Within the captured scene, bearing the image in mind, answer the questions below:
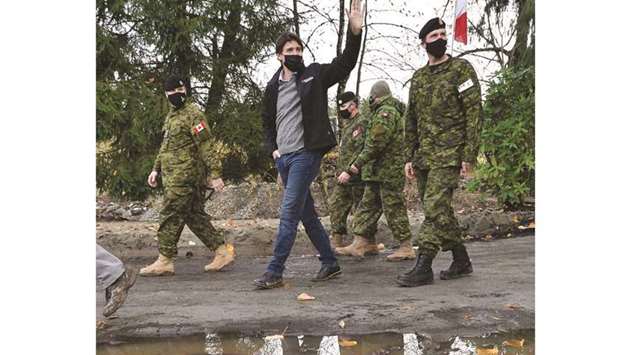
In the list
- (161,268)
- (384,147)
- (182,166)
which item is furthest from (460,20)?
(161,268)

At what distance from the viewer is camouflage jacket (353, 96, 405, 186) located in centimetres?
607

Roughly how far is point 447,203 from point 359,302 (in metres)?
0.94

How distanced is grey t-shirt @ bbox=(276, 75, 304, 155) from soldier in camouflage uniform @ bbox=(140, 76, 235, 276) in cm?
81

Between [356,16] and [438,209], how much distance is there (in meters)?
1.43

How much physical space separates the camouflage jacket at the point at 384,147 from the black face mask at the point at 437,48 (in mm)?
1248

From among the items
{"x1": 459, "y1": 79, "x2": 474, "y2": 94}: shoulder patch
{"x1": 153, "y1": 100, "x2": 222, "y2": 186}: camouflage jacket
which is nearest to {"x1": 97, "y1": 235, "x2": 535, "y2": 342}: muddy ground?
{"x1": 153, "y1": 100, "x2": 222, "y2": 186}: camouflage jacket

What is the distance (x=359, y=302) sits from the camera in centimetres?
446

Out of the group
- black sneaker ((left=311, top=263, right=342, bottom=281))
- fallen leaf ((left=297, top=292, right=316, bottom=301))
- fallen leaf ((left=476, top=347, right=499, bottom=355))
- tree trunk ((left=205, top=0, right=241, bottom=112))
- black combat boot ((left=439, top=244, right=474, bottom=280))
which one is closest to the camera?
fallen leaf ((left=476, top=347, right=499, bottom=355))

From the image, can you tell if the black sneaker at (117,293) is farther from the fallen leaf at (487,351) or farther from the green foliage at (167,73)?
the green foliage at (167,73)

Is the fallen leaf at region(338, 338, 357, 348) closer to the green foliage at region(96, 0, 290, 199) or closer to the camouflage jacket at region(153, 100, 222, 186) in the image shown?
the camouflage jacket at region(153, 100, 222, 186)

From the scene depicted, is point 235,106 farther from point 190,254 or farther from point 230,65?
point 190,254

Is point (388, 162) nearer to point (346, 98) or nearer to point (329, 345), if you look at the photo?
point (346, 98)

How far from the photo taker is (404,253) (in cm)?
624
